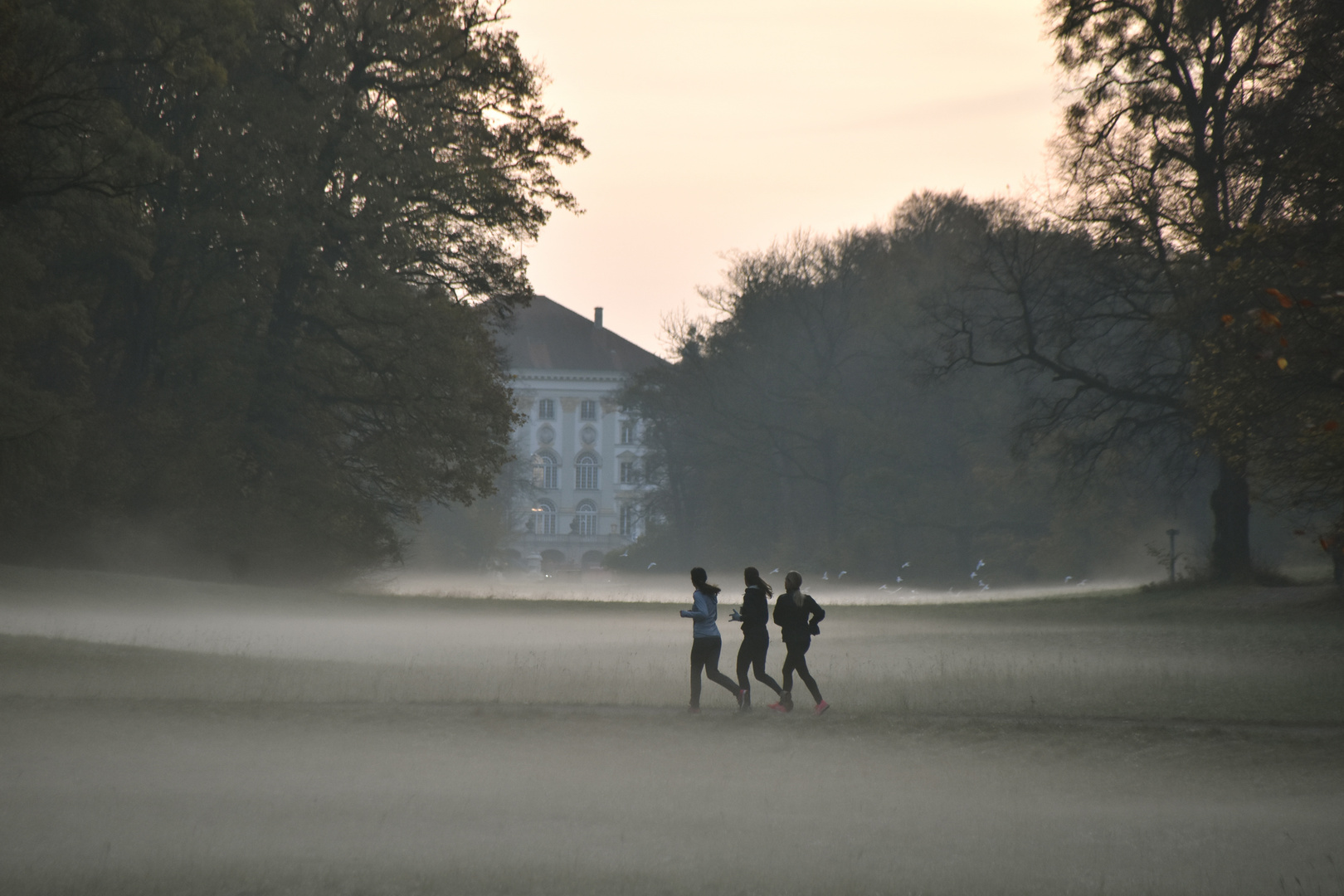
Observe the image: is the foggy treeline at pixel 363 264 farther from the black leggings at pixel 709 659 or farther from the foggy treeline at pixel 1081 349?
the black leggings at pixel 709 659

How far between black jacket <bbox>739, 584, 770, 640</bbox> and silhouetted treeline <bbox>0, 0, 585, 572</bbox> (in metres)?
18.5

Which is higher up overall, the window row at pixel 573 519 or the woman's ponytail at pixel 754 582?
the window row at pixel 573 519

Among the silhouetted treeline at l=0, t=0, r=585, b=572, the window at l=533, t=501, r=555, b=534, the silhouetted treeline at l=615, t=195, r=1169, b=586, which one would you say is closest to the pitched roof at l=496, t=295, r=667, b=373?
the window at l=533, t=501, r=555, b=534

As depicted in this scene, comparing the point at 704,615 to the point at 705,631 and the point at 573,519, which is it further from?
the point at 573,519

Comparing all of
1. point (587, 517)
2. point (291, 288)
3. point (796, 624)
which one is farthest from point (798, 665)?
point (587, 517)

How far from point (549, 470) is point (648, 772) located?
117398mm

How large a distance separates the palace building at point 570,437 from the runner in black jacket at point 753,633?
357ft

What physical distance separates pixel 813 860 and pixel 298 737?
6200 mm

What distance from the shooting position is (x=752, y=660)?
14.5 m

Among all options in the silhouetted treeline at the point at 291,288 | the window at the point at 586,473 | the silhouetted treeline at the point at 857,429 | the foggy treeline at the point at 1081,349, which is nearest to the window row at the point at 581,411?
the window at the point at 586,473

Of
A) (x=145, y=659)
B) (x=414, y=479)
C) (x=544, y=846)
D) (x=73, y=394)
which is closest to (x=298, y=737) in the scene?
(x=544, y=846)

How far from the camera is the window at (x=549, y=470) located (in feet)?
420

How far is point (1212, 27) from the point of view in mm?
31031

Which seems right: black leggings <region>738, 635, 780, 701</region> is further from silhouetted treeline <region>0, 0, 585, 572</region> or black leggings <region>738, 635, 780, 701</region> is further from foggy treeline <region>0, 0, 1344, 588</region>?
silhouetted treeline <region>0, 0, 585, 572</region>
